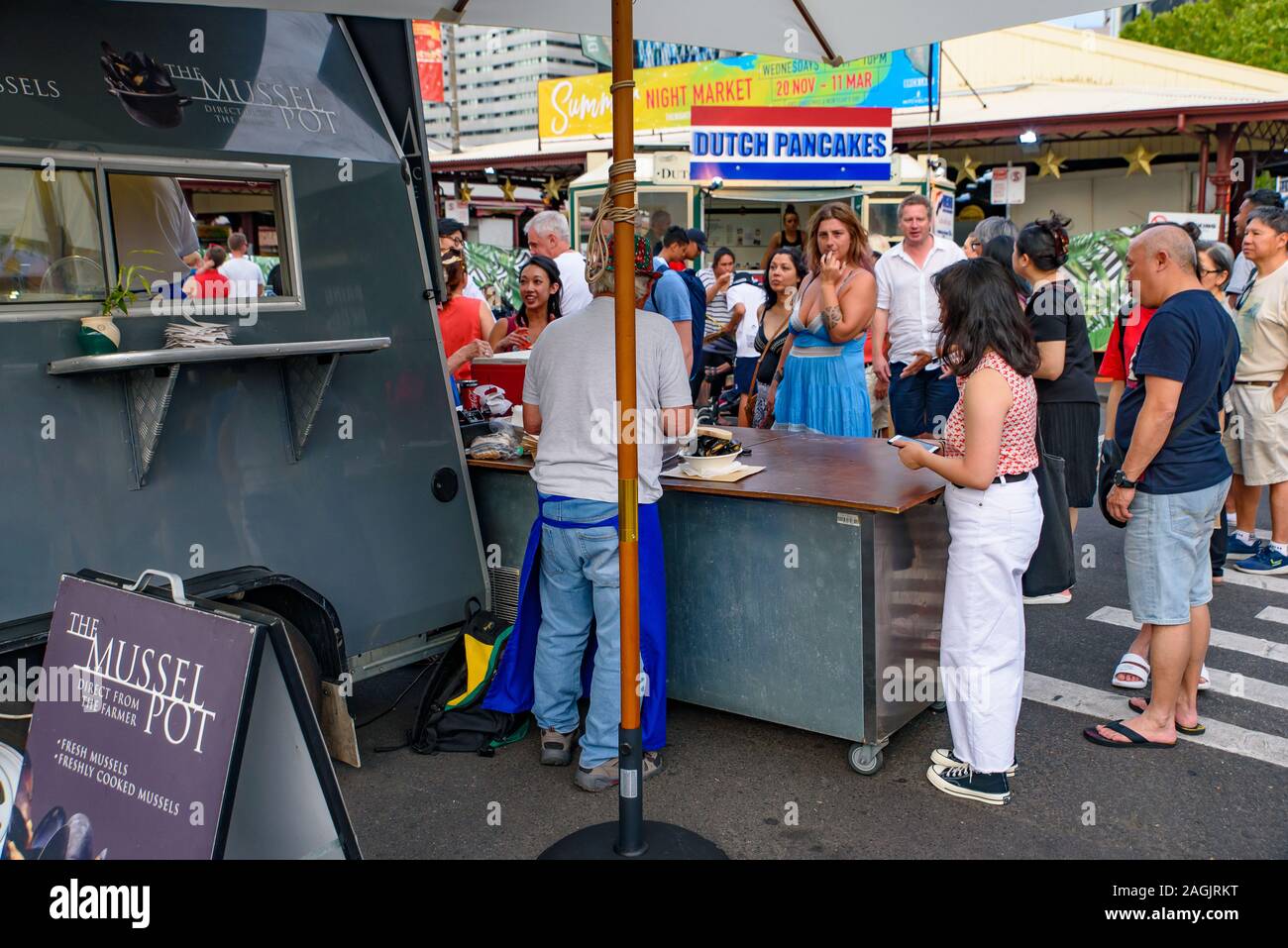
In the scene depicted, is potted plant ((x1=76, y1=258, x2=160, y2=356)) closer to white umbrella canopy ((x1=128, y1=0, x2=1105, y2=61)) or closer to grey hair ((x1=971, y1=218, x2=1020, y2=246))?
white umbrella canopy ((x1=128, y1=0, x2=1105, y2=61))

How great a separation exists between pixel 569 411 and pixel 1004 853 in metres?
2.16

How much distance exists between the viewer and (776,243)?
499 inches

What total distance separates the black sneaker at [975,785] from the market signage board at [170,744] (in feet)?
7.50

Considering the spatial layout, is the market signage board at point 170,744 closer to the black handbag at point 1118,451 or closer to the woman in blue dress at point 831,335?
the black handbag at point 1118,451

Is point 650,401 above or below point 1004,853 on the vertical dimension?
above

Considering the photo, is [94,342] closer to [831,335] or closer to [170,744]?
[170,744]

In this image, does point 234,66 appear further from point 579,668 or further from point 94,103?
point 579,668

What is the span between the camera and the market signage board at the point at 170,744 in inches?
96.7

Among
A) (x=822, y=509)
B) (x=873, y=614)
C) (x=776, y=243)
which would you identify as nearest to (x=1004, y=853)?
(x=873, y=614)

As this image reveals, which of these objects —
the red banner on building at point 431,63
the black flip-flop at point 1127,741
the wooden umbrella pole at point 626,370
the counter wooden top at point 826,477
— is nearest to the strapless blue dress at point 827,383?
the counter wooden top at point 826,477

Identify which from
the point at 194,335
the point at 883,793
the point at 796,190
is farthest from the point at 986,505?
the point at 796,190

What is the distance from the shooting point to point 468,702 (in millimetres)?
4441

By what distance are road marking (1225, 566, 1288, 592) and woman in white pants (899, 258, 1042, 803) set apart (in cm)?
349

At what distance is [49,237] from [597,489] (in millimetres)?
2015
